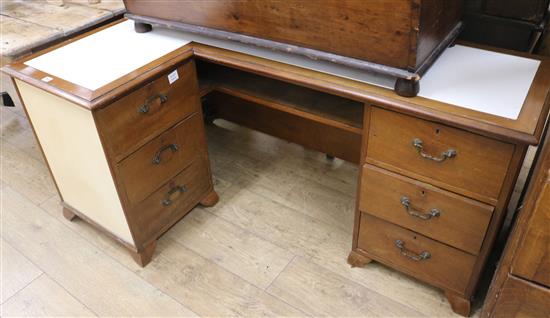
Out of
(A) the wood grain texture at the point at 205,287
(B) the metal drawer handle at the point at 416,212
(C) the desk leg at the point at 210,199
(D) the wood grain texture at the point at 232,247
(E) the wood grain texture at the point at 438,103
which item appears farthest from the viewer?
(C) the desk leg at the point at 210,199

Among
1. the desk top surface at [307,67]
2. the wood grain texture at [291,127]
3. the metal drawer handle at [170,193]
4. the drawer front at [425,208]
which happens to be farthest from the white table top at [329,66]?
the wood grain texture at [291,127]

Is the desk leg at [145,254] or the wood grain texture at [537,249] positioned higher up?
the wood grain texture at [537,249]

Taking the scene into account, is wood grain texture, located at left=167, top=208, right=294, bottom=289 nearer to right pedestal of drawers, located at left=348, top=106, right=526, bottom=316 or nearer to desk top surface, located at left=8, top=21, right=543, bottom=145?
right pedestal of drawers, located at left=348, top=106, right=526, bottom=316

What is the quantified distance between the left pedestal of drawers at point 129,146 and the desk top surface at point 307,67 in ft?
0.16

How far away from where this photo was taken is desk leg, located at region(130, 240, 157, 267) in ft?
5.09

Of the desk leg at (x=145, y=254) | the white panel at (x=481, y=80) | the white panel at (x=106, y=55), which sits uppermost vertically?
the white panel at (x=481, y=80)

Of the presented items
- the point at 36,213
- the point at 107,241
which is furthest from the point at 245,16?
the point at 36,213

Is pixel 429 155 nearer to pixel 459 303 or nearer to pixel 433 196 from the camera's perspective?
pixel 433 196

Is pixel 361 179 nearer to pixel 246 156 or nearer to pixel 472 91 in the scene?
pixel 472 91

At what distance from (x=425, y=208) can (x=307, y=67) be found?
19.4 inches

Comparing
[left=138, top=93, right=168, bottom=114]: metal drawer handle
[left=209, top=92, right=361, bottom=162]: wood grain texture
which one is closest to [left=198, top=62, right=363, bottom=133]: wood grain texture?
[left=138, top=93, right=168, bottom=114]: metal drawer handle

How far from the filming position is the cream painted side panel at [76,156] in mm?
1293

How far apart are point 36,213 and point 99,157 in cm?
70

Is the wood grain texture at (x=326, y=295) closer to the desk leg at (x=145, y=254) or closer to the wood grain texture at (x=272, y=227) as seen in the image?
A: the wood grain texture at (x=272, y=227)
